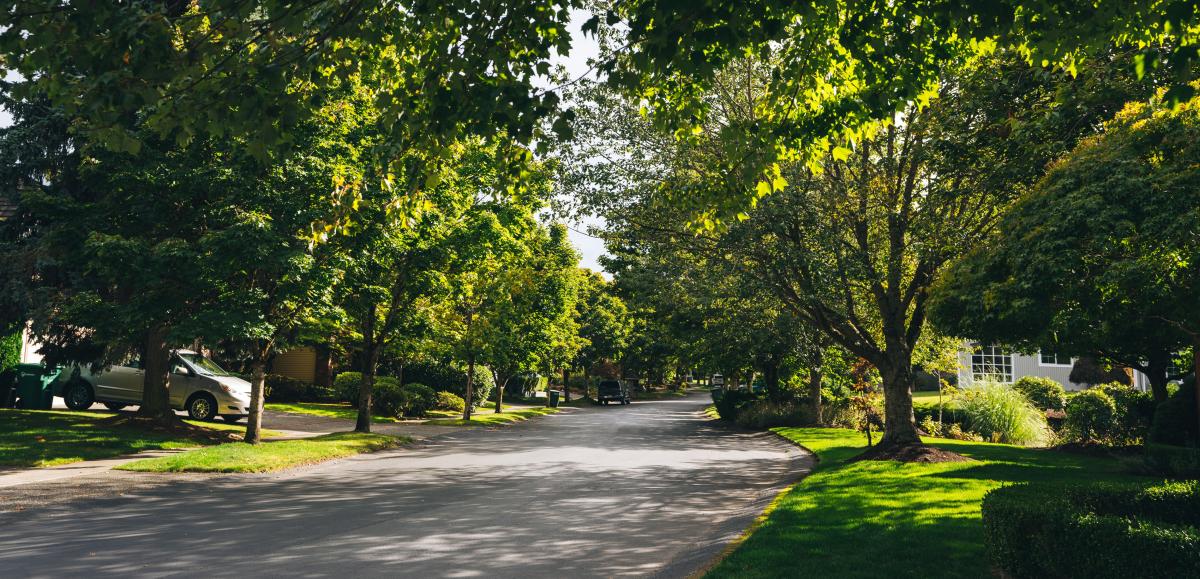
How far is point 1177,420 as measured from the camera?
16.1m

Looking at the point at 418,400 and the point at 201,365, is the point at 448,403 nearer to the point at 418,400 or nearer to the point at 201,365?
the point at 418,400

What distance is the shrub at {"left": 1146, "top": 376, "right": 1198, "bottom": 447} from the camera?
52.2ft

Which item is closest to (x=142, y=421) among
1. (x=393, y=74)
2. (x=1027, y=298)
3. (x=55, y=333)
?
(x=55, y=333)

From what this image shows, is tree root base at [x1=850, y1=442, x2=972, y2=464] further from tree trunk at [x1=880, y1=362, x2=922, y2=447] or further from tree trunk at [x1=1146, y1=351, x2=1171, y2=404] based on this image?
tree trunk at [x1=1146, y1=351, x2=1171, y2=404]

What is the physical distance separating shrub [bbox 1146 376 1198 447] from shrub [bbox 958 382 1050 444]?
629 centimetres

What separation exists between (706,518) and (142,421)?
47.4ft

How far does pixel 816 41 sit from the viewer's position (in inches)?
Answer: 320

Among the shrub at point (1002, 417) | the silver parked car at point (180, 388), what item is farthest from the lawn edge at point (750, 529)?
the silver parked car at point (180, 388)

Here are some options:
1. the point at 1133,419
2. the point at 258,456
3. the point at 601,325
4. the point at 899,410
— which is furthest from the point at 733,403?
the point at 601,325

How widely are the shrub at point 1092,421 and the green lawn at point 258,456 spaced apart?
18.4 m

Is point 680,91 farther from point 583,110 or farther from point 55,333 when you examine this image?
point 55,333

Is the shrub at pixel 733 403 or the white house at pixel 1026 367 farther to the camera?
the white house at pixel 1026 367

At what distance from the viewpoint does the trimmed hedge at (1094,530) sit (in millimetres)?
5465

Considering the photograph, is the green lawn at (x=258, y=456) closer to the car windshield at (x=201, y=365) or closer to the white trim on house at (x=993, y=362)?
the car windshield at (x=201, y=365)
